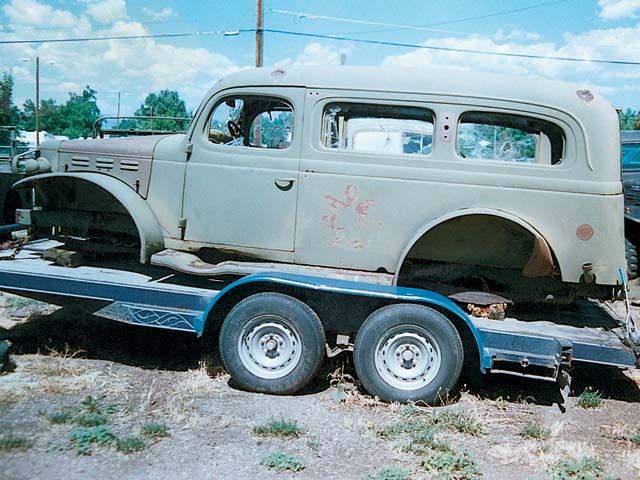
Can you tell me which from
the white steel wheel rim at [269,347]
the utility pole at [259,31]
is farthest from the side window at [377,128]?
the utility pole at [259,31]

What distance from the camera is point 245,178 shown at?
551 cm

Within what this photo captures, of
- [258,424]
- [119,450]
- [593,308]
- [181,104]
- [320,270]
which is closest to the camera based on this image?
[119,450]

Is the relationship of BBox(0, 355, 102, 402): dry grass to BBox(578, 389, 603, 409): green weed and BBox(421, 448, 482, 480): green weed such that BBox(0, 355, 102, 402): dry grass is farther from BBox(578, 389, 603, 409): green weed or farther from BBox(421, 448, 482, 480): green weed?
BBox(578, 389, 603, 409): green weed

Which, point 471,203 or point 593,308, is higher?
point 471,203

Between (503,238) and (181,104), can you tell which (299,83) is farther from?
(181,104)

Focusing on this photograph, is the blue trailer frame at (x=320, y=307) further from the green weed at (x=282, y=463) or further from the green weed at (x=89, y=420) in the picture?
the green weed at (x=282, y=463)

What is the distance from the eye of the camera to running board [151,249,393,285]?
208 inches

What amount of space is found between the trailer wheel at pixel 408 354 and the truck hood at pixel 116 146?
262 cm

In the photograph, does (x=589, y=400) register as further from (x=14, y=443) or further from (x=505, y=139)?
(x=14, y=443)

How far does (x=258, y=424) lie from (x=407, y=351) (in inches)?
52.5

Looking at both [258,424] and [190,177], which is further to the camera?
[190,177]

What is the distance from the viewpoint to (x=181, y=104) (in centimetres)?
7156

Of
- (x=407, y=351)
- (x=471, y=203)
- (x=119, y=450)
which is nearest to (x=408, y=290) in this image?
(x=407, y=351)

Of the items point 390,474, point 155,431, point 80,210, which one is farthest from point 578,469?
point 80,210
